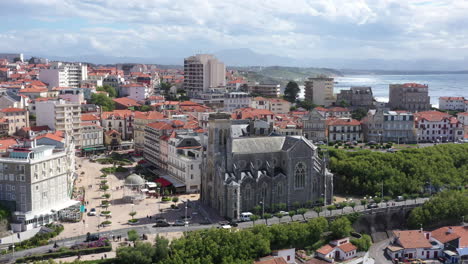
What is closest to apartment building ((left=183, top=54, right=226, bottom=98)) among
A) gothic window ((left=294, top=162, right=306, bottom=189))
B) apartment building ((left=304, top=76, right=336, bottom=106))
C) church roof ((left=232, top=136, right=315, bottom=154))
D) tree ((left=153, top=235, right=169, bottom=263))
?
apartment building ((left=304, top=76, right=336, bottom=106))

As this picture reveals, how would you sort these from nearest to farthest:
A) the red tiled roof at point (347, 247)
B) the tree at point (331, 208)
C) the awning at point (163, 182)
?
the red tiled roof at point (347, 247) → the tree at point (331, 208) → the awning at point (163, 182)

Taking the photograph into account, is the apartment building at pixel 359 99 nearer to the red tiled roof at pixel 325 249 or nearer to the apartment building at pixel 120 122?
the apartment building at pixel 120 122

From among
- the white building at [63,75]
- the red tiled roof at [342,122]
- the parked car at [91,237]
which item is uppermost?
the white building at [63,75]

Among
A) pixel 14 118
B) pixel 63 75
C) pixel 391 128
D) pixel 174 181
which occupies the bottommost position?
pixel 174 181

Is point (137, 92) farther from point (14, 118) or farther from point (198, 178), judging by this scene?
point (198, 178)

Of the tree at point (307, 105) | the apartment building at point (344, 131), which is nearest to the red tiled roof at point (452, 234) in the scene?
the apartment building at point (344, 131)

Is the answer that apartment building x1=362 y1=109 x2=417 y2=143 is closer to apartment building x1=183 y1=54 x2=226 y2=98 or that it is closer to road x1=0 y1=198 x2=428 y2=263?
road x1=0 y1=198 x2=428 y2=263

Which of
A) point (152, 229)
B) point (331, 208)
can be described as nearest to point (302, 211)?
Result: point (331, 208)
